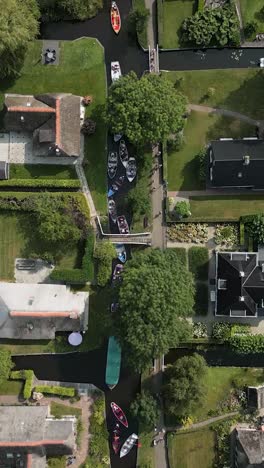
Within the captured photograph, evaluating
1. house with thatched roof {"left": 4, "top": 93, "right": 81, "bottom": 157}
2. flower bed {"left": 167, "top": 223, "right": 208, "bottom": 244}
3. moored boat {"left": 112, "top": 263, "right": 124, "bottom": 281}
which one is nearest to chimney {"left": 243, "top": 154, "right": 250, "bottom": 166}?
flower bed {"left": 167, "top": 223, "right": 208, "bottom": 244}

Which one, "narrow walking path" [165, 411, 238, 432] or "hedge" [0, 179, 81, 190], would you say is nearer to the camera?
"narrow walking path" [165, 411, 238, 432]

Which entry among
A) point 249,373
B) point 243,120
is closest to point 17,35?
point 243,120

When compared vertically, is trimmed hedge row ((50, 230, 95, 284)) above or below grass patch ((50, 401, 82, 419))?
above

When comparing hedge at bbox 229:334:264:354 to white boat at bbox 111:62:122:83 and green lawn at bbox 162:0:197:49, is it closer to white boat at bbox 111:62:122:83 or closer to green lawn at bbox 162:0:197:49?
white boat at bbox 111:62:122:83

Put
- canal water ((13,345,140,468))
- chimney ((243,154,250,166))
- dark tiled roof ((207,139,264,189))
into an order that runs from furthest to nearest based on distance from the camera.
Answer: canal water ((13,345,140,468)) → dark tiled roof ((207,139,264,189)) → chimney ((243,154,250,166))

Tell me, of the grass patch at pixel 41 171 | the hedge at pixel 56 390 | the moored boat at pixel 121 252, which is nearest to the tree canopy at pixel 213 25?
the grass patch at pixel 41 171

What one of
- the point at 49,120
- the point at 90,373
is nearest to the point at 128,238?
the point at 49,120

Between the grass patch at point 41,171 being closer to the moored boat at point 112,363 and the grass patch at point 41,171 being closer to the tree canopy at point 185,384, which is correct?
the moored boat at point 112,363
